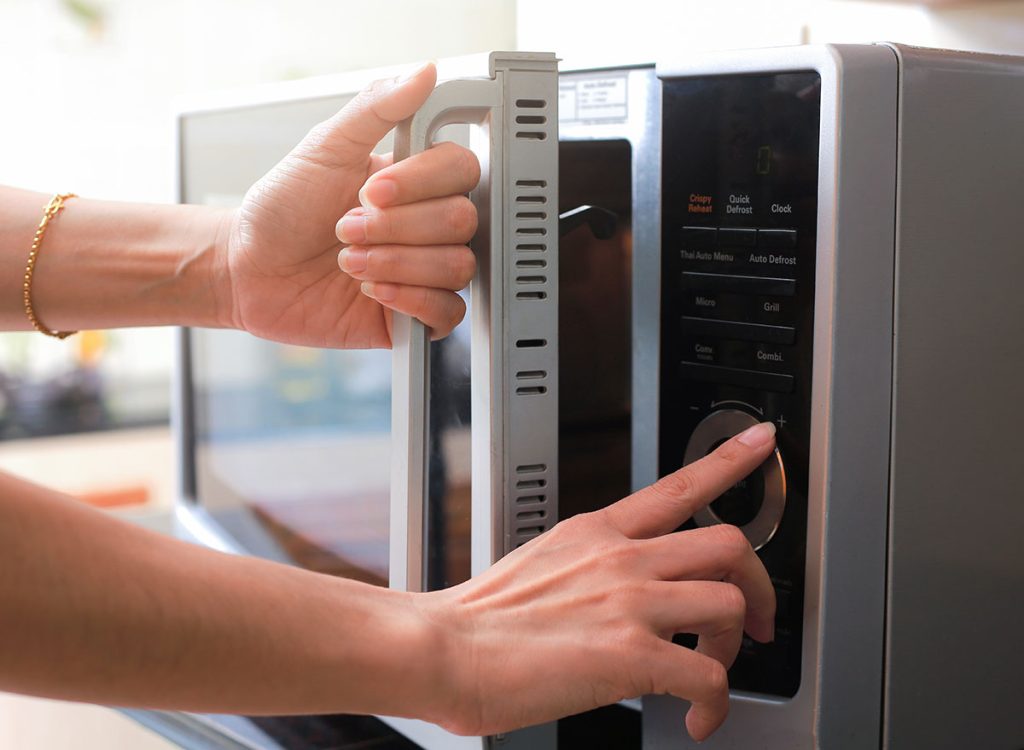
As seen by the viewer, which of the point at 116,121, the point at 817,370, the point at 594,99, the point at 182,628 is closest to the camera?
the point at 182,628

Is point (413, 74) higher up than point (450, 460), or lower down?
higher up

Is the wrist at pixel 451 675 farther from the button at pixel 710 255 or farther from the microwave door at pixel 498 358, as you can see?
the button at pixel 710 255

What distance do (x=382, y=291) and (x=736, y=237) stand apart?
0.20 meters

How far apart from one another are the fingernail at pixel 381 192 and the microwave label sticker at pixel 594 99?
5.3 inches

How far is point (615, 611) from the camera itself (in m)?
0.49

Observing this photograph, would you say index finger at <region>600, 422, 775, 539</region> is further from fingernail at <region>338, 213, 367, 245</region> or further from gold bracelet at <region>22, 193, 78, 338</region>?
gold bracelet at <region>22, 193, 78, 338</region>

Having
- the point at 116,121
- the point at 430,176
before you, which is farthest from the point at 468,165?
the point at 116,121

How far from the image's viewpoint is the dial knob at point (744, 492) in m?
0.56

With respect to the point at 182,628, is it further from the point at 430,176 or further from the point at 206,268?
the point at 206,268

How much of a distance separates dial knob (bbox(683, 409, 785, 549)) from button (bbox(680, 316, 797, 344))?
0.04m

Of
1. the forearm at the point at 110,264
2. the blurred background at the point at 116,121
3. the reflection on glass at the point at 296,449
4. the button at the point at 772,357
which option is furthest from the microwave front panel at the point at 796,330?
the blurred background at the point at 116,121

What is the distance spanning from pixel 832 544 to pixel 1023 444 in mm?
146

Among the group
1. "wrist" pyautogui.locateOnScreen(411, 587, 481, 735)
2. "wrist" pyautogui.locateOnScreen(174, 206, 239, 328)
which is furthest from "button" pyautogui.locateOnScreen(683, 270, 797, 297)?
"wrist" pyautogui.locateOnScreen(174, 206, 239, 328)

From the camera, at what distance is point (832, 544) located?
20.8 inches
